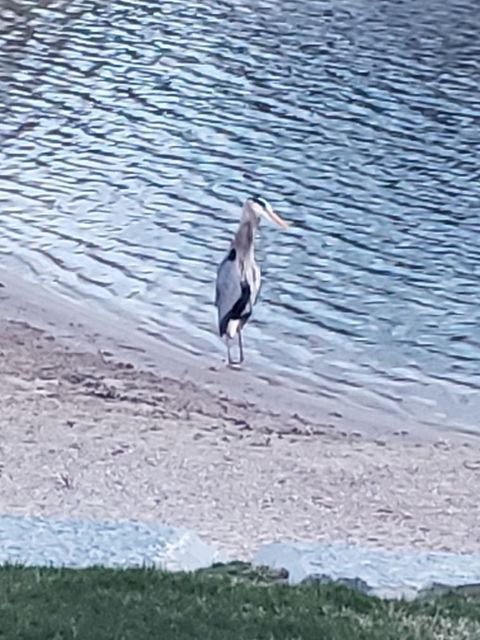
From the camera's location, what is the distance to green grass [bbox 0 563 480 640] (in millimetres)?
6094

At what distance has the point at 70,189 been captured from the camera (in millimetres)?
19641

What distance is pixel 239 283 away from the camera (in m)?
14.2

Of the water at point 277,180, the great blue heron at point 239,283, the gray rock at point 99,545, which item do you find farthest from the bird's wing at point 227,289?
the gray rock at point 99,545

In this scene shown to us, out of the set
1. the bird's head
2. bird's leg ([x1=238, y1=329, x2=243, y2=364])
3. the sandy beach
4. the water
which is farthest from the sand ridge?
the bird's head

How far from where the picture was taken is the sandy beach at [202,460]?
1005 centimetres

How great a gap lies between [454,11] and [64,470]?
2471 cm

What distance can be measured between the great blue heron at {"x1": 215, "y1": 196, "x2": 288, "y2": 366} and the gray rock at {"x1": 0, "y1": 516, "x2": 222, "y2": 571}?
6537 mm

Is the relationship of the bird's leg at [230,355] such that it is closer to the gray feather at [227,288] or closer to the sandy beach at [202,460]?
the sandy beach at [202,460]

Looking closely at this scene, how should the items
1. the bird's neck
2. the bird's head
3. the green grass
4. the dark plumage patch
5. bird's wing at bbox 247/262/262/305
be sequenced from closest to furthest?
the green grass → the dark plumage patch → bird's wing at bbox 247/262/262/305 → the bird's neck → the bird's head

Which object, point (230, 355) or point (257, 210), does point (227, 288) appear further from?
point (257, 210)

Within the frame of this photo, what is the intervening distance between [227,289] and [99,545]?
7108mm

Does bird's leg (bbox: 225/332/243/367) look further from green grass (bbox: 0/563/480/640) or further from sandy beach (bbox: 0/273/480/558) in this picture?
green grass (bbox: 0/563/480/640)

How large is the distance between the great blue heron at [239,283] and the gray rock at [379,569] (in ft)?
22.1

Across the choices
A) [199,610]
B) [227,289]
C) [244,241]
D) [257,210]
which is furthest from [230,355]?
[199,610]
